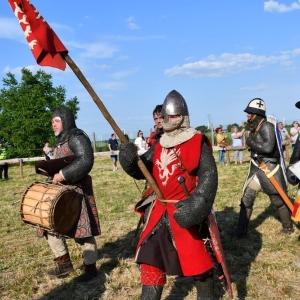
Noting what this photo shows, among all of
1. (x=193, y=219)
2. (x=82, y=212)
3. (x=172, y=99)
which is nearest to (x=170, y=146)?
(x=172, y=99)

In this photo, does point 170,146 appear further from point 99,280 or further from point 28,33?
point 99,280

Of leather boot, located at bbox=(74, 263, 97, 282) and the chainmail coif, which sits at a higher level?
the chainmail coif

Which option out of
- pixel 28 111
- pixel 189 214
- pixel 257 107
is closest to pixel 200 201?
pixel 189 214

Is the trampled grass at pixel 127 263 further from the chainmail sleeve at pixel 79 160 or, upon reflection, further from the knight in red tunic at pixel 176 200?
the knight in red tunic at pixel 176 200

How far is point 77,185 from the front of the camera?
4.41m

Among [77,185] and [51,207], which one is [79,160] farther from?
[51,207]

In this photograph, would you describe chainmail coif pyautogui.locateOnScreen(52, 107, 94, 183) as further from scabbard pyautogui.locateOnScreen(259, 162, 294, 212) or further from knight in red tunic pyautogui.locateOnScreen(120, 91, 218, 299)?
scabbard pyautogui.locateOnScreen(259, 162, 294, 212)

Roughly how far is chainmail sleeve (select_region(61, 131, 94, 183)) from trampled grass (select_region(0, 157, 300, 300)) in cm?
54

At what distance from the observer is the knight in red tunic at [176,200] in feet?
9.64

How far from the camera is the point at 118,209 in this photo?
8469mm

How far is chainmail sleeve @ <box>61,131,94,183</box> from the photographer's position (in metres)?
4.21

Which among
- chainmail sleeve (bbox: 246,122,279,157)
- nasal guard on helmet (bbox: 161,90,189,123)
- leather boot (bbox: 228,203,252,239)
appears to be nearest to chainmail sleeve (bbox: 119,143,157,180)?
nasal guard on helmet (bbox: 161,90,189,123)

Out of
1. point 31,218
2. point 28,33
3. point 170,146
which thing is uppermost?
point 28,33

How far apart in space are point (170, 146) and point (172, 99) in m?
0.36
